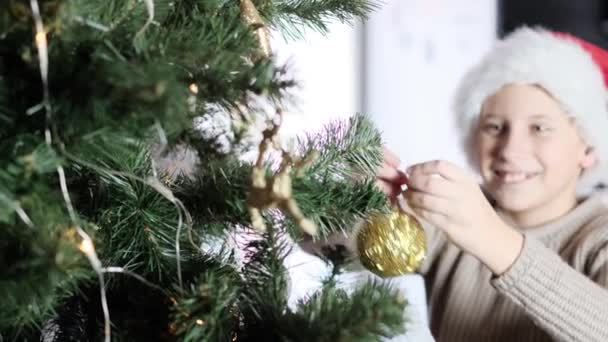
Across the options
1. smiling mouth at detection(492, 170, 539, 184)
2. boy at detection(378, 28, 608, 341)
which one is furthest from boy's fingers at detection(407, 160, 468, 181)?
smiling mouth at detection(492, 170, 539, 184)

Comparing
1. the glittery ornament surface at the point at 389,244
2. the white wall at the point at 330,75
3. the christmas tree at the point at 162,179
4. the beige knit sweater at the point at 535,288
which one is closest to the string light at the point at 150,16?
the christmas tree at the point at 162,179

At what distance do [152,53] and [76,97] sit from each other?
39 millimetres

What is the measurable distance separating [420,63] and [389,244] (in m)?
0.79

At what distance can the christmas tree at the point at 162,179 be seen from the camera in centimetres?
30

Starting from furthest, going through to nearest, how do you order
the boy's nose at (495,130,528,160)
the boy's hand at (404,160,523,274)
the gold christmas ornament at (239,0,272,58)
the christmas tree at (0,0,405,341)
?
the boy's nose at (495,130,528,160) < the boy's hand at (404,160,523,274) < the gold christmas ornament at (239,0,272,58) < the christmas tree at (0,0,405,341)

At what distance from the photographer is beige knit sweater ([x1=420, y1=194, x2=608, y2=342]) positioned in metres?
0.61

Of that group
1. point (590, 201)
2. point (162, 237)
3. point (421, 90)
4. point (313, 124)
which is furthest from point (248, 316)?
point (421, 90)

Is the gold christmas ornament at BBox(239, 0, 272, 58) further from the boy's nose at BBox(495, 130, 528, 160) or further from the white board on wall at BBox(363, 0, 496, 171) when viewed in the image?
the white board on wall at BBox(363, 0, 496, 171)

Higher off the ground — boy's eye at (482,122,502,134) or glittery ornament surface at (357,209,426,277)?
boy's eye at (482,122,502,134)

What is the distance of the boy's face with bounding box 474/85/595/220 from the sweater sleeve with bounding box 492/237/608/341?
0.21 metres

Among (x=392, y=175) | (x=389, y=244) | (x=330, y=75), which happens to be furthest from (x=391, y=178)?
(x=330, y=75)

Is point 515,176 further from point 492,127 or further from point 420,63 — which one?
point 420,63

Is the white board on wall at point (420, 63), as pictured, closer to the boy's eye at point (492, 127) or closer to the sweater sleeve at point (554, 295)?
the boy's eye at point (492, 127)

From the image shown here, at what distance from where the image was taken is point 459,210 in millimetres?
578
